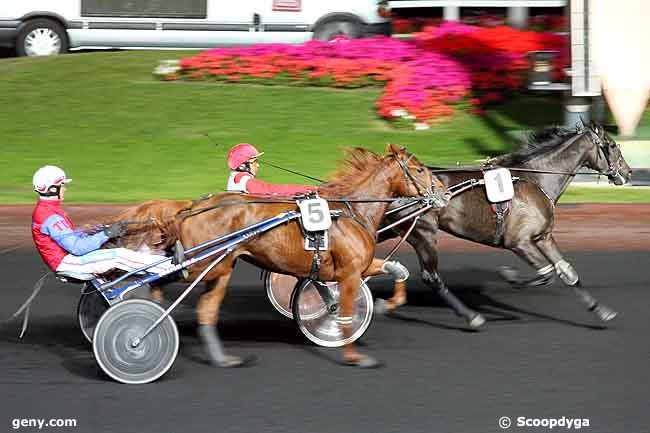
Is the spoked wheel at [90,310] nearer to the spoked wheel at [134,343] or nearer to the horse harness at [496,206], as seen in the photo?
the spoked wheel at [134,343]

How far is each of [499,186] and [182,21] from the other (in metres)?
11.8

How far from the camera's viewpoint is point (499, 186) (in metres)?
8.54

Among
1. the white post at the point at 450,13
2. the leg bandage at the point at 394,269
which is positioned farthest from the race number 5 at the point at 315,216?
the white post at the point at 450,13

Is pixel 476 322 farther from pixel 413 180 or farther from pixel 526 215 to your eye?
pixel 413 180

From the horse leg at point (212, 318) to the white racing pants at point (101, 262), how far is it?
0.38 m

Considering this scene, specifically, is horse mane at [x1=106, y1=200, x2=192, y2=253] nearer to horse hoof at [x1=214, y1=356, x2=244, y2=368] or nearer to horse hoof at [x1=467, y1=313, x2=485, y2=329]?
horse hoof at [x1=214, y1=356, x2=244, y2=368]

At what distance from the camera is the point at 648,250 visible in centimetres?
1147

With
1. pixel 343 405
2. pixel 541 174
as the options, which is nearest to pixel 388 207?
pixel 541 174

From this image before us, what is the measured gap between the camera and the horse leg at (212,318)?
7.34 metres

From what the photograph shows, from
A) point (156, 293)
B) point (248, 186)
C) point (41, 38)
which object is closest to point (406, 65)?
point (41, 38)

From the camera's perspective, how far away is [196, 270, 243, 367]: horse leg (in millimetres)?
7336

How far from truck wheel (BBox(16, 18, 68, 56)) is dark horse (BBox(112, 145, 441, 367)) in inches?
514

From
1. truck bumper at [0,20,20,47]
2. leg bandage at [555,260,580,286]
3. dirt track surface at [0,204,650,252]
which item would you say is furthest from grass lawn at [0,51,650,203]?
leg bandage at [555,260,580,286]

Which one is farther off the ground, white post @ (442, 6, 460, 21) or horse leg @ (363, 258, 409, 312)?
white post @ (442, 6, 460, 21)
